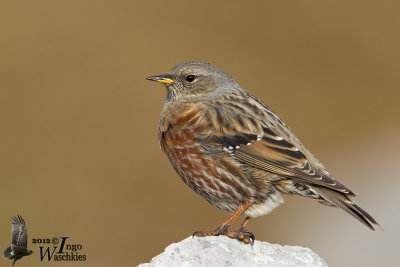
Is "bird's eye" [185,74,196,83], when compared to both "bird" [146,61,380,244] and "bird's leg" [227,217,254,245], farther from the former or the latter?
"bird's leg" [227,217,254,245]

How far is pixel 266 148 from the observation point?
612 centimetres

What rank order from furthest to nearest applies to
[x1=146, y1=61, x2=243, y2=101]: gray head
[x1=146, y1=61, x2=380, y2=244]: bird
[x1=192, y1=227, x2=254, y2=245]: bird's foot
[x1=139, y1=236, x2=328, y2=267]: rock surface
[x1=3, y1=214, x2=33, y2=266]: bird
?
[x1=146, y1=61, x2=243, y2=101]: gray head → [x1=3, y1=214, x2=33, y2=266]: bird → [x1=146, y1=61, x2=380, y2=244]: bird → [x1=192, y1=227, x2=254, y2=245]: bird's foot → [x1=139, y1=236, x2=328, y2=267]: rock surface

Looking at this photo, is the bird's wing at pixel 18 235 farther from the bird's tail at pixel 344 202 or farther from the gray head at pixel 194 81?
the bird's tail at pixel 344 202

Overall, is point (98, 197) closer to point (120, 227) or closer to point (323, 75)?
point (120, 227)

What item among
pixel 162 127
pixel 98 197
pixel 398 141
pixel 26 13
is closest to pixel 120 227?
pixel 98 197

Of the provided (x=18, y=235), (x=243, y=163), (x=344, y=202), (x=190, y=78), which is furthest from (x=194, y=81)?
(x=18, y=235)

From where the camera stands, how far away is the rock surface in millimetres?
5195

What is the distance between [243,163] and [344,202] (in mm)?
922

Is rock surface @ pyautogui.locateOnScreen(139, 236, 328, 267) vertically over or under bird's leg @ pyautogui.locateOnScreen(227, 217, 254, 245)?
under

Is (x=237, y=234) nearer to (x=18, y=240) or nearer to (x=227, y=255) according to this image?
(x=227, y=255)

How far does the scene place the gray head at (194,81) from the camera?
7.17 meters

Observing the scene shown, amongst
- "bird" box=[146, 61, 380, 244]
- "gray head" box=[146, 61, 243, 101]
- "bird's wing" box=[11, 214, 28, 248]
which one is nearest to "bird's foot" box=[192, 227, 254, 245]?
"bird" box=[146, 61, 380, 244]

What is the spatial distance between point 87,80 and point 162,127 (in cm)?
886

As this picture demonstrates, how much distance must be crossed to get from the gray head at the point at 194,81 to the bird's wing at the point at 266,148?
77 centimetres
